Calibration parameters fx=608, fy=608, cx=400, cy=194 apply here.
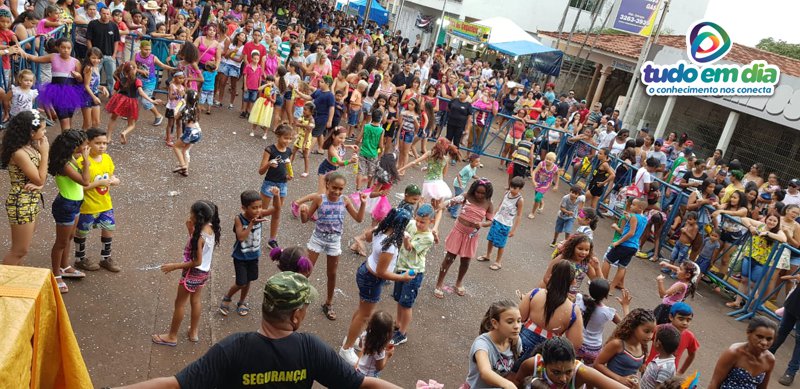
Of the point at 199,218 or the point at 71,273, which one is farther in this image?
the point at 71,273

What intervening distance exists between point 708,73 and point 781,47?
31911 millimetres

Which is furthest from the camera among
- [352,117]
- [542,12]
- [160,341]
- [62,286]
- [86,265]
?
[542,12]

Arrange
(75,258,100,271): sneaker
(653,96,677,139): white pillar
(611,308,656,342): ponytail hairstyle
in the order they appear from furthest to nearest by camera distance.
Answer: (653,96,677,139): white pillar, (75,258,100,271): sneaker, (611,308,656,342): ponytail hairstyle

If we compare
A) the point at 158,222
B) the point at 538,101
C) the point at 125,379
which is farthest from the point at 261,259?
the point at 538,101

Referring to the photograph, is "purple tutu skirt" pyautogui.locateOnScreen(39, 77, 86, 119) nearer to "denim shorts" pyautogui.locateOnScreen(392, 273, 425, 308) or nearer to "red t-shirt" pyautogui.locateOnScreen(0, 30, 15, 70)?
"red t-shirt" pyautogui.locateOnScreen(0, 30, 15, 70)

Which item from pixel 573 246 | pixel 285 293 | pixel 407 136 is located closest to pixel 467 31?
pixel 407 136

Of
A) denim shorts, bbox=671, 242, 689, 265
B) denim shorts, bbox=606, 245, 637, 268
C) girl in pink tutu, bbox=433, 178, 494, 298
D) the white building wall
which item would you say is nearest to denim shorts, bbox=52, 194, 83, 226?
girl in pink tutu, bbox=433, 178, 494, 298

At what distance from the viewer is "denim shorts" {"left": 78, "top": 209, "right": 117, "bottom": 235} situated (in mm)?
5398

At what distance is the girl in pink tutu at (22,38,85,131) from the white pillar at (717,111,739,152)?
54.0 feet

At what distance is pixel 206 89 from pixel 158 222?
5.03 meters

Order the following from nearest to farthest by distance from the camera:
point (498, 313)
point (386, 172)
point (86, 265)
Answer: point (498, 313) → point (86, 265) → point (386, 172)

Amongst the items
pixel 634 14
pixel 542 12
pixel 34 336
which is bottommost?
pixel 34 336

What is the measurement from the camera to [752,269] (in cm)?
881

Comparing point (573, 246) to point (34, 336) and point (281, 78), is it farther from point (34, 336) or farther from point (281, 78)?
point (281, 78)
